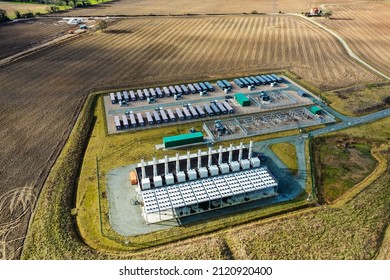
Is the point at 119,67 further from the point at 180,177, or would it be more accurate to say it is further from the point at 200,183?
the point at 200,183

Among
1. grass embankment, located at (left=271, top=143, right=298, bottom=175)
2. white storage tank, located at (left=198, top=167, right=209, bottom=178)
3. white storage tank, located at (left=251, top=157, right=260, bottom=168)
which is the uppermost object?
white storage tank, located at (left=198, top=167, right=209, bottom=178)

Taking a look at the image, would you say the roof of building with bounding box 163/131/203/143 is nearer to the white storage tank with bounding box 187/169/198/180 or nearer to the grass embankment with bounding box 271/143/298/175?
the white storage tank with bounding box 187/169/198/180

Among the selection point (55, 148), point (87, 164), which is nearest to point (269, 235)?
point (87, 164)

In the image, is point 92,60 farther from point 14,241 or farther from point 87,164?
point 14,241

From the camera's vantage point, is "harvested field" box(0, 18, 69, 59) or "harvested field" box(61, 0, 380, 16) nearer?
"harvested field" box(0, 18, 69, 59)

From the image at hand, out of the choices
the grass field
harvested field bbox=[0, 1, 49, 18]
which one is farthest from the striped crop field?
harvested field bbox=[0, 1, 49, 18]
